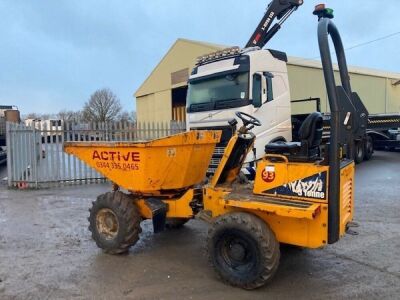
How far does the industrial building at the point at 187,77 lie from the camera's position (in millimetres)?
23359

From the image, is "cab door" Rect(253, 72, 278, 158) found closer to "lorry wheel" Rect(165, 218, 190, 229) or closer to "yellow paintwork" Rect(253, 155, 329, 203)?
"lorry wheel" Rect(165, 218, 190, 229)

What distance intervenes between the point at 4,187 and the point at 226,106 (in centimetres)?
662

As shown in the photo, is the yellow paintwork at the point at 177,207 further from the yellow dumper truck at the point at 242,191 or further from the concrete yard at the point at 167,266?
the concrete yard at the point at 167,266

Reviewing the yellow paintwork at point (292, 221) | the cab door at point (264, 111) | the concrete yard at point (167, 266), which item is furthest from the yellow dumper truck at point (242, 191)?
the cab door at point (264, 111)

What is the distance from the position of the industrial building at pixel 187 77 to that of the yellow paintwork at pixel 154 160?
18110 millimetres

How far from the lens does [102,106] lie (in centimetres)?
5703

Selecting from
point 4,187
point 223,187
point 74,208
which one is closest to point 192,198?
point 223,187

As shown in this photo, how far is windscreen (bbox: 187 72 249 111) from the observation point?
364 inches

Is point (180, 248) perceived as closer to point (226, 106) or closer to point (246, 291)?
point (246, 291)

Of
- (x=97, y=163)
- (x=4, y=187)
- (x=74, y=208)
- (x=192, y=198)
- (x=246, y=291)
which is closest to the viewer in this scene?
(x=246, y=291)

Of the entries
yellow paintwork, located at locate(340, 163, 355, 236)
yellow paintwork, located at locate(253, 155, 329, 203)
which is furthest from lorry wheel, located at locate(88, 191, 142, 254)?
yellow paintwork, located at locate(340, 163, 355, 236)

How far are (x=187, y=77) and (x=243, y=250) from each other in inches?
946

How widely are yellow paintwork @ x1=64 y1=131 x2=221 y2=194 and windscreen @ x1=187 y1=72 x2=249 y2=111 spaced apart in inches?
152

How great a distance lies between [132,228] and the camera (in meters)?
5.27
